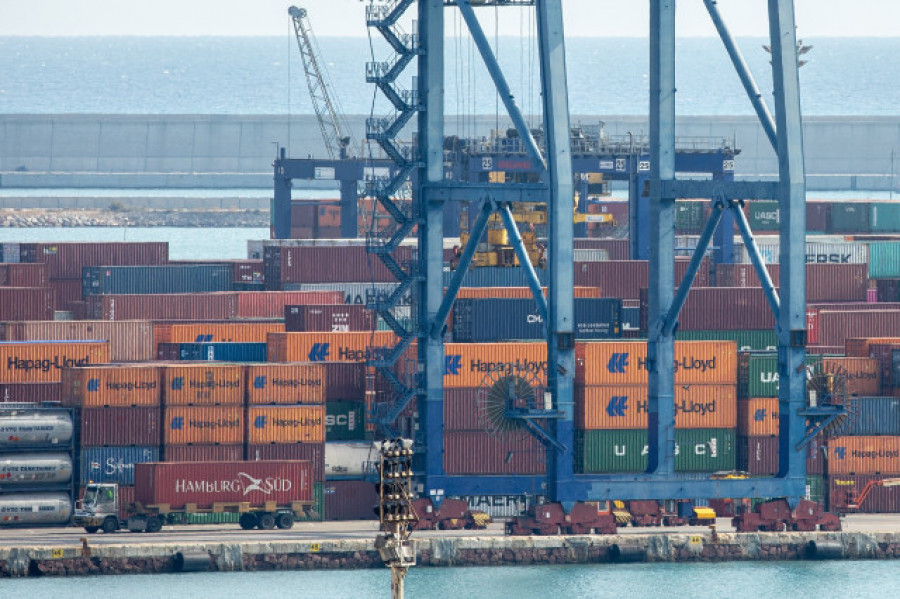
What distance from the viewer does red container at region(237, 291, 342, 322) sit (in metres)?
69.6

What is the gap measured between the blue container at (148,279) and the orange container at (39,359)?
19109mm

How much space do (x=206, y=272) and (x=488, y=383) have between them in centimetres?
2803

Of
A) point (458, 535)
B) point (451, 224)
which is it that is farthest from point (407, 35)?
point (451, 224)

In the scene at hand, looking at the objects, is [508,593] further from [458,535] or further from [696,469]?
[696,469]

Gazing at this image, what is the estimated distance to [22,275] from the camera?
A: 2982 inches

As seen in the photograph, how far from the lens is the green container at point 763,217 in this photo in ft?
297

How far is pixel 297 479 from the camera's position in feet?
170

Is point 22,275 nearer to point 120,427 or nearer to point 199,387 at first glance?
point 120,427

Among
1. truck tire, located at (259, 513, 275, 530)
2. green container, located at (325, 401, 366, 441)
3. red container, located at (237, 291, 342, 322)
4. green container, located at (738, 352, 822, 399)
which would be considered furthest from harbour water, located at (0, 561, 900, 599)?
red container, located at (237, 291, 342, 322)

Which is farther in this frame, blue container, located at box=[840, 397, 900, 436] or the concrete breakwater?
blue container, located at box=[840, 397, 900, 436]

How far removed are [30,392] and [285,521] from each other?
8447 mm

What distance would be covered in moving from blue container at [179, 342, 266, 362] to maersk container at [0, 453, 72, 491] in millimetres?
8485

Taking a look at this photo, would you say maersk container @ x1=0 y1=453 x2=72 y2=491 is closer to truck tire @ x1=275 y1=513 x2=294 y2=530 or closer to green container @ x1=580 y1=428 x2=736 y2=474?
truck tire @ x1=275 y1=513 x2=294 y2=530

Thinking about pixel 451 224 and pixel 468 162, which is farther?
pixel 451 224
